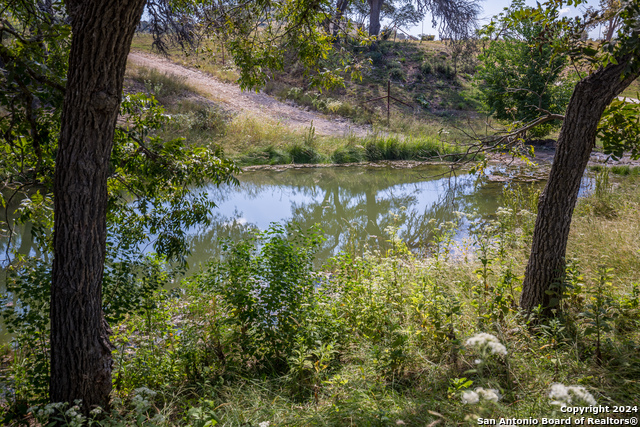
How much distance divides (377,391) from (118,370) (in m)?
1.96

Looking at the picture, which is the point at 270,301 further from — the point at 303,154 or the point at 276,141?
the point at 276,141

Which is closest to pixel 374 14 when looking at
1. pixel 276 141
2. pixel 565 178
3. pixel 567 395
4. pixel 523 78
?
pixel 523 78

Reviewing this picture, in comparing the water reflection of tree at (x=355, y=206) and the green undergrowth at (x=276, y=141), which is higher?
the green undergrowth at (x=276, y=141)

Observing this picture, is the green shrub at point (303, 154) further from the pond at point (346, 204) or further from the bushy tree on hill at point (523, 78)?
the bushy tree on hill at point (523, 78)

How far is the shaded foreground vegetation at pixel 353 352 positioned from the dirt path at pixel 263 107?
1295cm

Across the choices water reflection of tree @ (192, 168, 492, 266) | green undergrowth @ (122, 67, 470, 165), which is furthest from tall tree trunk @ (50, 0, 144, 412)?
green undergrowth @ (122, 67, 470, 165)

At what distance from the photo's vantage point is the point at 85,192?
2.55 metres

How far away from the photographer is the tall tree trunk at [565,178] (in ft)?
9.86

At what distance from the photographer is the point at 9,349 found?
4.11 metres

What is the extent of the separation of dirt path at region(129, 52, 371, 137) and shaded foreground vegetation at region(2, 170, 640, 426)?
13.0 m

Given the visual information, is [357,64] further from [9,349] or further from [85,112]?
[9,349]

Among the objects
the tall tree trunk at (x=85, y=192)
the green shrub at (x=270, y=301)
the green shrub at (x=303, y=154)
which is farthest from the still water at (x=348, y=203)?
the tall tree trunk at (x=85, y=192)

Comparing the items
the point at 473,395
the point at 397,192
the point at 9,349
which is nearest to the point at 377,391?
the point at 473,395

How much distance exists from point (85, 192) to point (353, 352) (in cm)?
231
